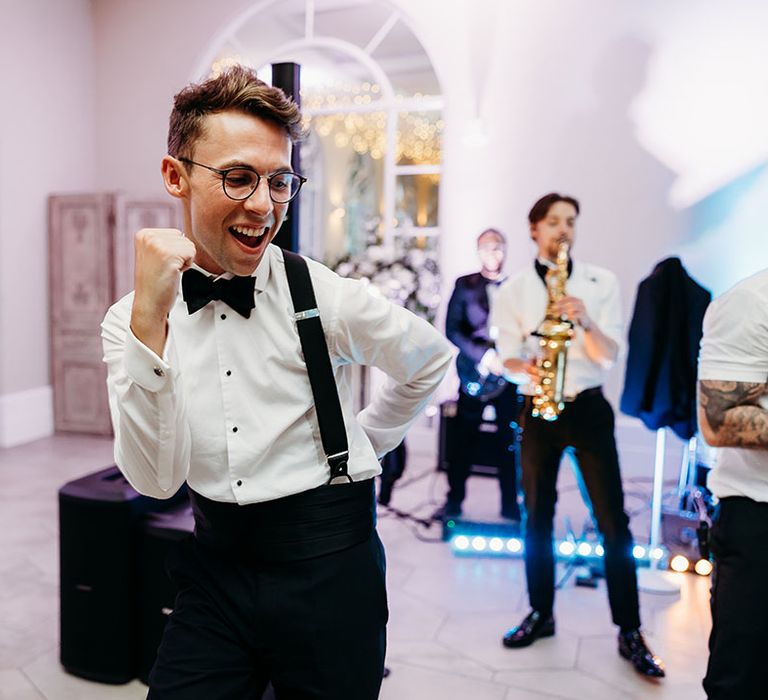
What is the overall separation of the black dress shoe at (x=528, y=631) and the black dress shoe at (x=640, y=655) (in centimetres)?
34

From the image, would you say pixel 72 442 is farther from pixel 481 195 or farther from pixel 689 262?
pixel 689 262

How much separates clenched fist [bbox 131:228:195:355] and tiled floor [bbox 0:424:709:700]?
81.6 inches

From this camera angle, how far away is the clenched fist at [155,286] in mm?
1259

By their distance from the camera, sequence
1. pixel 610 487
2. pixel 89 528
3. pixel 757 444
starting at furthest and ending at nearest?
pixel 610 487
pixel 89 528
pixel 757 444

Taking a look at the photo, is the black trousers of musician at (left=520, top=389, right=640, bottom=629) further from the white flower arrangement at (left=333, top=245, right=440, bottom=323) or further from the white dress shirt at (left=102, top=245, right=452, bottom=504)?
the white flower arrangement at (left=333, top=245, right=440, bottom=323)

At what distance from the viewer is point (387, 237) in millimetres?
6621

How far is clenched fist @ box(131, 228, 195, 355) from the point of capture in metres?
1.26

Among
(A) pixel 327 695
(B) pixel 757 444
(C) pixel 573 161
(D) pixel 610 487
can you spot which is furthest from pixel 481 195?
(A) pixel 327 695

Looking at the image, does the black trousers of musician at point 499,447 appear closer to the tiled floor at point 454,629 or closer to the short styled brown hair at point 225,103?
the tiled floor at point 454,629

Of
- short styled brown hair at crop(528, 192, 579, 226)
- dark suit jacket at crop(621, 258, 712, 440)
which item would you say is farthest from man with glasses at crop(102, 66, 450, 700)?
dark suit jacket at crop(621, 258, 712, 440)

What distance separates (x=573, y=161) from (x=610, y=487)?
3.62 metres

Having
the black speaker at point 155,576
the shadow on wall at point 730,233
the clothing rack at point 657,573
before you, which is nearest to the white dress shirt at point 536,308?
the clothing rack at point 657,573

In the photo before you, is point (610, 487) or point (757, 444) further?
point (610, 487)

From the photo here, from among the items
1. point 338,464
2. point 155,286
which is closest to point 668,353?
point 338,464
